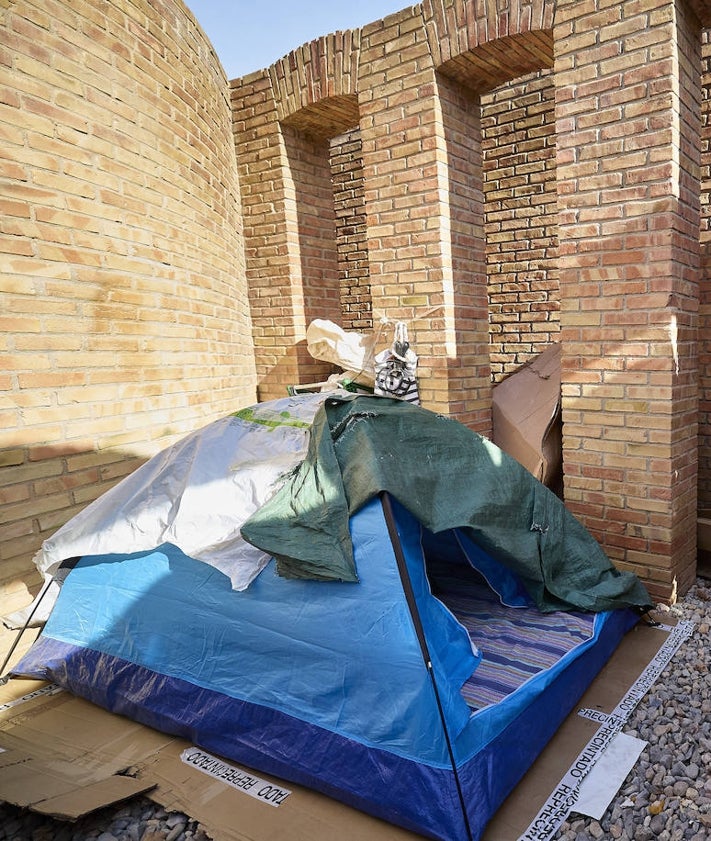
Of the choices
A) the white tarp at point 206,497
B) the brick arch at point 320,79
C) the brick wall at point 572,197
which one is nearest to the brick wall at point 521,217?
the brick wall at point 572,197

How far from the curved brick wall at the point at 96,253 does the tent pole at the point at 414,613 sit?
74.3 inches

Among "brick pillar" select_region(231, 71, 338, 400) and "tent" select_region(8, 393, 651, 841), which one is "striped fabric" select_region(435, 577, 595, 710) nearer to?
"tent" select_region(8, 393, 651, 841)

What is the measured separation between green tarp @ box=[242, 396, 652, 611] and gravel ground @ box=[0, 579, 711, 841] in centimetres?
58

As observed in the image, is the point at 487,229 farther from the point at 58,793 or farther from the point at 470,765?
the point at 58,793

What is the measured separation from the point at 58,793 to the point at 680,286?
3.58 metres

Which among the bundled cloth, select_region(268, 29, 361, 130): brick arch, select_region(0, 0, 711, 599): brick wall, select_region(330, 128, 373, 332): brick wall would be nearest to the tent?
select_region(0, 0, 711, 599): brick wall

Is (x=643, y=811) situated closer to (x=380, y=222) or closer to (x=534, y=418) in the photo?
(x=534, y=418)

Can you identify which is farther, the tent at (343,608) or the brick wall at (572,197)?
the brick wall at (572,197)

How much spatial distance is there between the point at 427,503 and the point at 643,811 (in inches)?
49.5

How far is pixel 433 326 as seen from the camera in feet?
13.2

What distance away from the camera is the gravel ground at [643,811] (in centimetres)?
195

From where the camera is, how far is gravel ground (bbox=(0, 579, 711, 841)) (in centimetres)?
195

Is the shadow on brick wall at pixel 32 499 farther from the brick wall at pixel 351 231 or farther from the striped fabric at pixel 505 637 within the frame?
the brick wall at pixel 351 231

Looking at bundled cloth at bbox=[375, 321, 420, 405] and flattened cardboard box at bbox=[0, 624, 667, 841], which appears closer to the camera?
flattened cardboard box at bbox=[0, 624, 667, 841]
